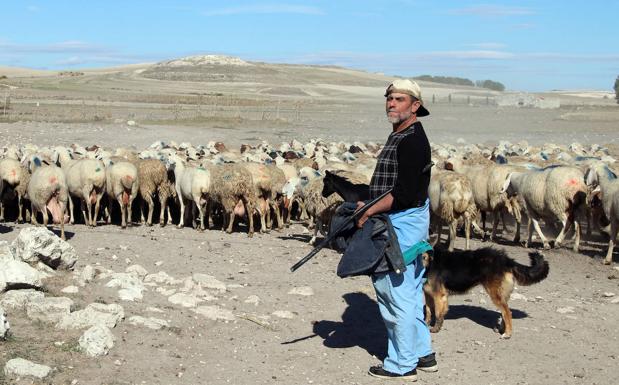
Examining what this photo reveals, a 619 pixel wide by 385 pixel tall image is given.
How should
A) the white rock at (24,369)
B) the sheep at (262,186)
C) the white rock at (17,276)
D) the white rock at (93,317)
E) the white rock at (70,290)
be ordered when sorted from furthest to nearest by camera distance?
the sheep at (262,186), the white rock at (70,290), the white rock at (17,276), the white rock at (93,317), the white rock at (24,369)

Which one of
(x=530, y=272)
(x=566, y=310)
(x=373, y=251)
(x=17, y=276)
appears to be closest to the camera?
(x=373, y=251)

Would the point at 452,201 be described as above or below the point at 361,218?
below

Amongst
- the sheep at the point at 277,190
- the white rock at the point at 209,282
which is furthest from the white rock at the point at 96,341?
the sheep at the point at 277,190

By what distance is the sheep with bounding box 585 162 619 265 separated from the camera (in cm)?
1206

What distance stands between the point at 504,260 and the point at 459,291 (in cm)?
51

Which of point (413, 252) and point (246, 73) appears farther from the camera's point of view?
point (246, 73)

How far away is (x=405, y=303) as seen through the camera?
6.27m

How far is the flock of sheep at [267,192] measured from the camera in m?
12.8

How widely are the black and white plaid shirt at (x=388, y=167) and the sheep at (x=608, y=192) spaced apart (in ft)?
22.5

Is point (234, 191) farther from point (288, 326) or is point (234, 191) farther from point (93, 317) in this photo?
point (93, 317)

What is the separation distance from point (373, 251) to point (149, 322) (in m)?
2.34

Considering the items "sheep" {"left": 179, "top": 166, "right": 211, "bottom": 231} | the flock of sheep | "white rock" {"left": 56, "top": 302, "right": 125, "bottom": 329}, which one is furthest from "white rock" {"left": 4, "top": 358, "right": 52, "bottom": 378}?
"sheep" {"left": 179, "top": 166, "right": 211, "bottom": 231}

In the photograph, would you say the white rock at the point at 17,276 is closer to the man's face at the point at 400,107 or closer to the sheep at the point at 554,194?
the man's face at the point at 400,107

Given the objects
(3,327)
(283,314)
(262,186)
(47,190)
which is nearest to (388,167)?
(283,314)
